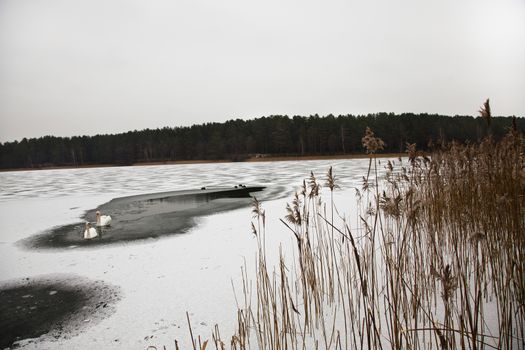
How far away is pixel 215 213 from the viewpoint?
9352 mm

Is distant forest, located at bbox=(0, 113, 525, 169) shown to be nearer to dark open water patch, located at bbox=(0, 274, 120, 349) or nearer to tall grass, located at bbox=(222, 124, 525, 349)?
tall grass, located at bbox=(222, 124, 525, 349)

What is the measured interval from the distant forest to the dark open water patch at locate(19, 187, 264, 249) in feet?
165

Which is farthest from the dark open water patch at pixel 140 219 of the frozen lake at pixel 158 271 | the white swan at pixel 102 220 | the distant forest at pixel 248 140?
the distant forest at pixel 248 140

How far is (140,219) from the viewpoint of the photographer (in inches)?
350

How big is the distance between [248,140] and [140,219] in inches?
2585

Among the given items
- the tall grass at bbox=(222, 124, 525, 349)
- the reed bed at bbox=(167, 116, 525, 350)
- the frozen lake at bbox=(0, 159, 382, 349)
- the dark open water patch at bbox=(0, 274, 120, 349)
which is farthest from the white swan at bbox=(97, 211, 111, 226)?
the tall grass at bbox=(222, 124, 525, 349)

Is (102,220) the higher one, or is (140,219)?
(102,220)

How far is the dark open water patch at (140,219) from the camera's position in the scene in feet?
22.2

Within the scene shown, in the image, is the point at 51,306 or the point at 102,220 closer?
the point at 51,306

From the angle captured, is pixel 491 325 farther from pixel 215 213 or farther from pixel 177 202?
pixel 177 202

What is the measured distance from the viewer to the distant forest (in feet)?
214

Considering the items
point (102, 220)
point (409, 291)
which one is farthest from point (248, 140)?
point (409, 291)

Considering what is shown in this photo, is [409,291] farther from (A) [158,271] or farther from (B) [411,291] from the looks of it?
(A) [158,271]

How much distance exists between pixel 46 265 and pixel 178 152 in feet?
259
